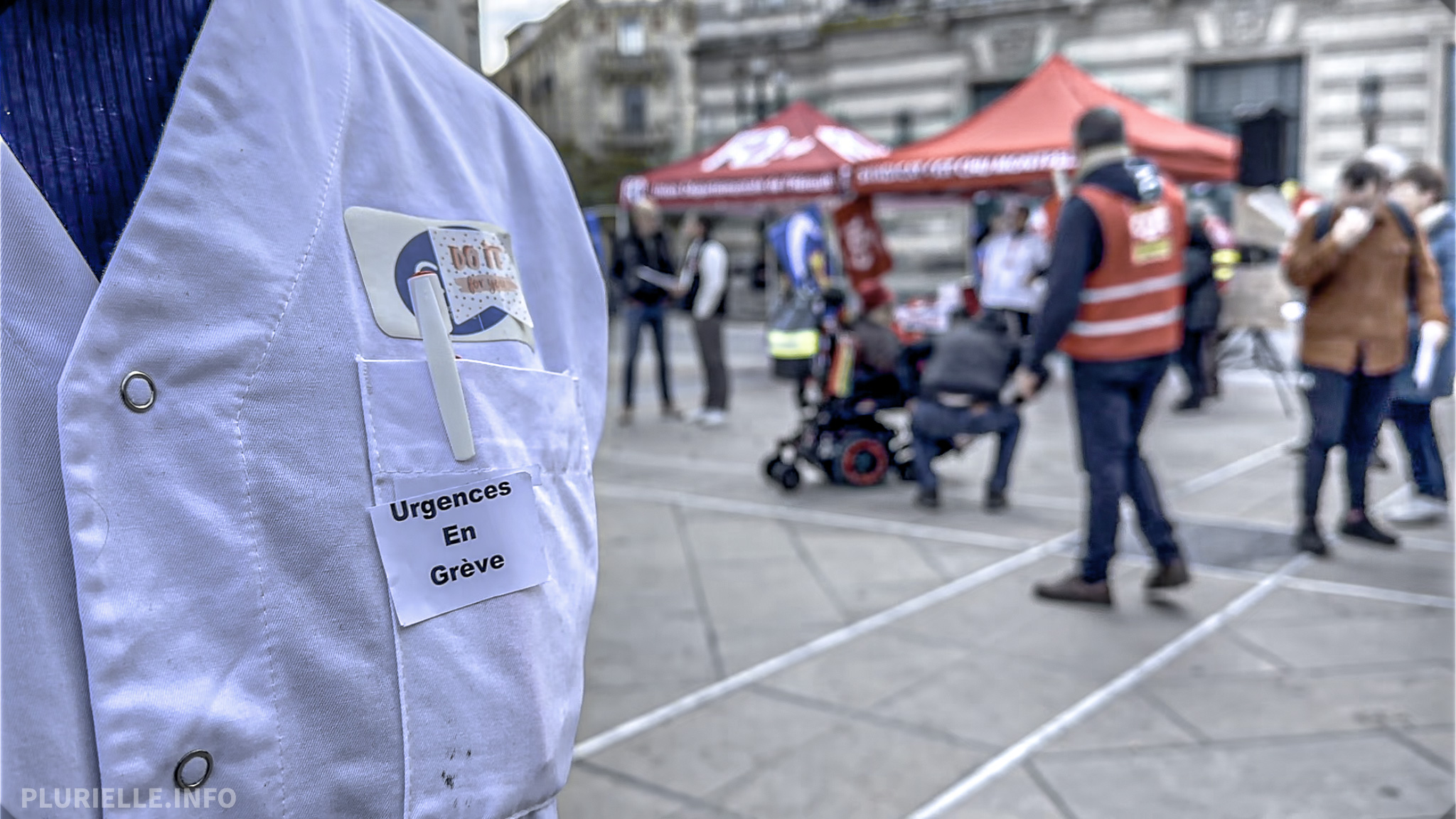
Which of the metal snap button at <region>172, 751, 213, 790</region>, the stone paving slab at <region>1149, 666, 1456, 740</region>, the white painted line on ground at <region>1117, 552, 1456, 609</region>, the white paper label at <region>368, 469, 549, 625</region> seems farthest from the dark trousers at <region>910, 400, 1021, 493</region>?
the metal snap button at <region>172, 751, 213, 790</region>

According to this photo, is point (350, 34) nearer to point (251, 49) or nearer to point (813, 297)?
point (251, 49)

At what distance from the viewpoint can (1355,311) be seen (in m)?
5.36

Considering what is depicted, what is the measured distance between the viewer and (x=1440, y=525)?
5.99 m

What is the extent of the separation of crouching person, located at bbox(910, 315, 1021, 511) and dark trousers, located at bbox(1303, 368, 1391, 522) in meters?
1.54

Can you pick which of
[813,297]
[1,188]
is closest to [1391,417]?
[813,297]

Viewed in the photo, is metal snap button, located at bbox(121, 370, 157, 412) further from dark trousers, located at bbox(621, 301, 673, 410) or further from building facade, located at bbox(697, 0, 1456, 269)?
building facade, located at bbox(697, 0, 1456, 269)

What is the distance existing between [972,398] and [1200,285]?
4514 millimetres

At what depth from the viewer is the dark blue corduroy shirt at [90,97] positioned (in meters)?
1.02

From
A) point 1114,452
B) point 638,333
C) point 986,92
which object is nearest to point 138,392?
point 1114,452

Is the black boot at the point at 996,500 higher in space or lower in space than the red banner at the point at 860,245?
lower

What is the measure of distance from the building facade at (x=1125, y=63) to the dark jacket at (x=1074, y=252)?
38.9 ft

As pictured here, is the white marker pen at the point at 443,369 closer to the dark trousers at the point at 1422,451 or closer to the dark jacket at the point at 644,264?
the dark trousers at the point at 1422,451

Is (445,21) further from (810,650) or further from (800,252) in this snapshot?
(800,252)

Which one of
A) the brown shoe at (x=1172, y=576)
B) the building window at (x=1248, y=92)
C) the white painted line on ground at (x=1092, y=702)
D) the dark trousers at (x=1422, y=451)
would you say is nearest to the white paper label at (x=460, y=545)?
the white painted line on ground at (x=1092, y=702)
